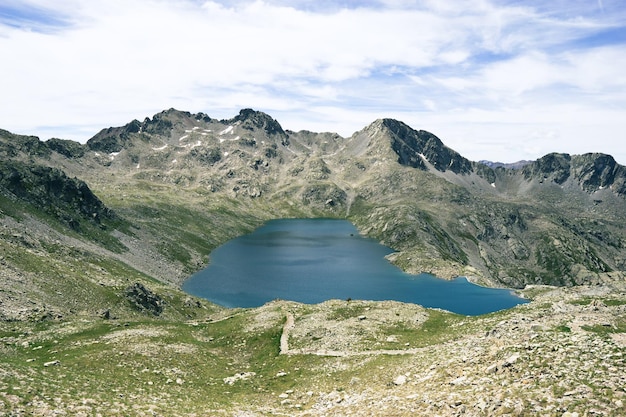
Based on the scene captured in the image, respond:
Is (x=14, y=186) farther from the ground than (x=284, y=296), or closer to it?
farther from the ground

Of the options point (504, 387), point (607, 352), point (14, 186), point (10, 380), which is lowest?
point (10, 380)

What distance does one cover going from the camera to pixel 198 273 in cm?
17962

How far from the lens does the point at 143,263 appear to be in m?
159

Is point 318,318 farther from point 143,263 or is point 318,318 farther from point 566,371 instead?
point 143,263

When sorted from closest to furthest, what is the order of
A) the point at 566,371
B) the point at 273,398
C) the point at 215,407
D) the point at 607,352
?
the point at 566,371 → the point at 607,352 → the point at 215,407 → the point at 273,398

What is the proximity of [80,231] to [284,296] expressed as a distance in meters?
81.1

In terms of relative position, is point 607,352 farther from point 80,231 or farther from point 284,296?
point 80,231

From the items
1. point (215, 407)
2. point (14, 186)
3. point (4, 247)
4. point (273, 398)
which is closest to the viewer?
point (215, 407)

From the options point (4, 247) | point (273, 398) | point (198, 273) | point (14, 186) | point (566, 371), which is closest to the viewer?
point (566, 371)

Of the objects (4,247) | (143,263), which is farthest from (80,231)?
(4,247)

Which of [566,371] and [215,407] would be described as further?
[215,407]

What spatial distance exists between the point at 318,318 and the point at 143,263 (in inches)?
4542

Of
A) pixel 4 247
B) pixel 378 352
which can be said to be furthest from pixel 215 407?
pixel 4 247

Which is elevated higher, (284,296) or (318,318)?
(318,318)
